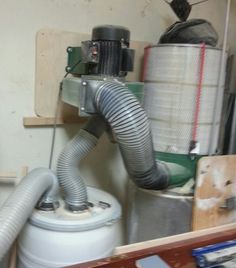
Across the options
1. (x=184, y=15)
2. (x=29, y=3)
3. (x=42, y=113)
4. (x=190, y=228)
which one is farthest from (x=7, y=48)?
(x=190, y=228)

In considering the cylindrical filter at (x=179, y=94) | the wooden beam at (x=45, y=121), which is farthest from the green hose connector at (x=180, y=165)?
the wooden beam at (x=45, y=121)

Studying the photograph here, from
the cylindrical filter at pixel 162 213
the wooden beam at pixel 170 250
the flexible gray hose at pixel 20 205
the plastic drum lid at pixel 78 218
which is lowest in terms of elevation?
the cylindrical filter at pixel 162 213

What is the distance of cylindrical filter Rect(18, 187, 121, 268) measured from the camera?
1255 millimetres

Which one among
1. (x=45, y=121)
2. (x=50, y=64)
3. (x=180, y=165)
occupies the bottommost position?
(x=180, y=165)

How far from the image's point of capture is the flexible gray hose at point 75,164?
139 cm

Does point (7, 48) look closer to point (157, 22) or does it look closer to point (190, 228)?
point (157, 22)

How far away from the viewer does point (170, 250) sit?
1.07 m

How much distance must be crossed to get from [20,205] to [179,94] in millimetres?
844

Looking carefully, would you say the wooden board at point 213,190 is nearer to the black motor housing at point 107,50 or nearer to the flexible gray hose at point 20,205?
the black motor housing at point 107,50

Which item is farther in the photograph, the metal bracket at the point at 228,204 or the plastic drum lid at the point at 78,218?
the metal bracket at the point at 228,204

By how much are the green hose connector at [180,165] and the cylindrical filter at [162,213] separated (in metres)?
0.08

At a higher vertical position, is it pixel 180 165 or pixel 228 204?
pixel 180 165

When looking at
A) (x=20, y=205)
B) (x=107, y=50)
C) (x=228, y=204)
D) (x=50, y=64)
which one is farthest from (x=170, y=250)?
(x=50, y=64)

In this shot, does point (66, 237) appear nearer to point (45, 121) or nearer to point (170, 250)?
point (170, 250)
